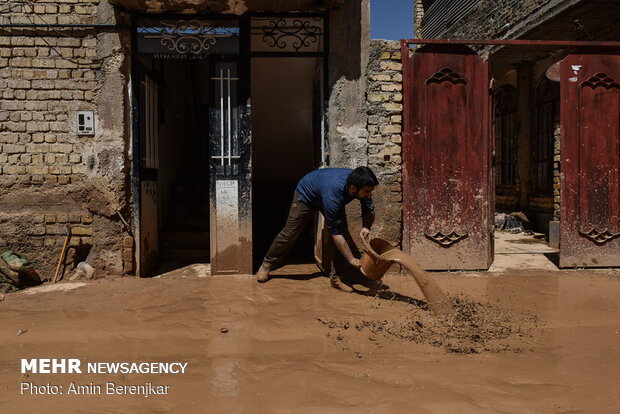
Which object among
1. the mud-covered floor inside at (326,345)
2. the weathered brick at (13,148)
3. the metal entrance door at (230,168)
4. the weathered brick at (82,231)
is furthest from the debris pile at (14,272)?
the metal entrance door at (230,168)

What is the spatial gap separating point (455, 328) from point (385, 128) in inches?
104

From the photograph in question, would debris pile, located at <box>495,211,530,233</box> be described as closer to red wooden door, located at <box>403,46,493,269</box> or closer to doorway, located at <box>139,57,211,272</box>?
red wooden door, located at <box>403,46,493,269</box>

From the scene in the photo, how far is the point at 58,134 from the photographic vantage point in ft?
16.3

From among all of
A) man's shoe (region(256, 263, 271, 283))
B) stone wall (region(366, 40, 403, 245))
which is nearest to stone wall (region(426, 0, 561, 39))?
stone wall (region(366, 40, 403, 245))

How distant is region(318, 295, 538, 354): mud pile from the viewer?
302cm

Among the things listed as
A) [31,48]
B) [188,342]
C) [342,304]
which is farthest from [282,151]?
[188,342]

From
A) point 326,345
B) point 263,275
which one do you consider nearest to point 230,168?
point 263,275

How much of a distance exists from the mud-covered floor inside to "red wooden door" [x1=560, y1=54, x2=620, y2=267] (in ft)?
2.69

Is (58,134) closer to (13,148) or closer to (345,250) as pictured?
(13,148)

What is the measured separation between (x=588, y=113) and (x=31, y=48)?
6.52 metres

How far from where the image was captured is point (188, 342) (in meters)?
3.11

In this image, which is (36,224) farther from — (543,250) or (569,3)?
(569,3)

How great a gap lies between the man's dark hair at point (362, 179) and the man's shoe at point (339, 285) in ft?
3.52

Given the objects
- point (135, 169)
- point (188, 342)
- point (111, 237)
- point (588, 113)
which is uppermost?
point (588, 113)
